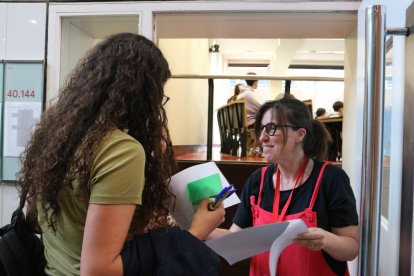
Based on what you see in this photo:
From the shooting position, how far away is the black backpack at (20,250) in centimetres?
91

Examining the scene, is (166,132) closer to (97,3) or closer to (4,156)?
(97,3)

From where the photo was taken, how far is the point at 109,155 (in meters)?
0.80

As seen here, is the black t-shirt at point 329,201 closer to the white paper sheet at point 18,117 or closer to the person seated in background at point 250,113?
the white paper sheet at point 18,117

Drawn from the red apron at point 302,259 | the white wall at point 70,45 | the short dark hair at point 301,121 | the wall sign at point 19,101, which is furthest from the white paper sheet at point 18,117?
the red apron at point 302,259

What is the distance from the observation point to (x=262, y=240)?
0.96 m

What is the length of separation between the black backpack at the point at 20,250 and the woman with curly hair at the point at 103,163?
0.04m

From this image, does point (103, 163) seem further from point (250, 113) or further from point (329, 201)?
point (250, 113)

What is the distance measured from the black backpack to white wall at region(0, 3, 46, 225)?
1.33 m

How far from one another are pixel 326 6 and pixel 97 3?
1.23 metres

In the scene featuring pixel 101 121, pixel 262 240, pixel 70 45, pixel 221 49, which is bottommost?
pixel 262 240

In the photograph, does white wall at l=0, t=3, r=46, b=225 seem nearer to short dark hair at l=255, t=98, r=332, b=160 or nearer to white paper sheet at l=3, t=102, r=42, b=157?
white paper sheet at l=3, t=102, r=42, b=157

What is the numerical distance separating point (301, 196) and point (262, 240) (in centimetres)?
39

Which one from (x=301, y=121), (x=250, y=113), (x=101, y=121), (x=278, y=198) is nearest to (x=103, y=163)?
(x=101, y=121)

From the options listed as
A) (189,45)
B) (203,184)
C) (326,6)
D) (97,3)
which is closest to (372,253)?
(203,184)
